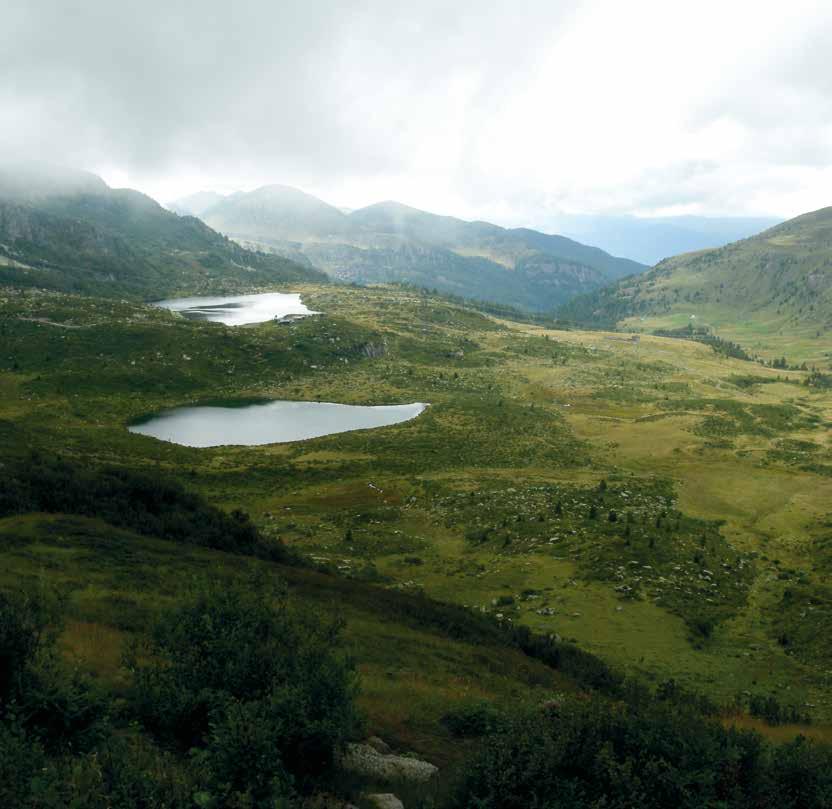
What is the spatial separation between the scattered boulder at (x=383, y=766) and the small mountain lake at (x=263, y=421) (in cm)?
6609

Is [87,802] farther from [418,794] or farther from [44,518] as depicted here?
[44,518]

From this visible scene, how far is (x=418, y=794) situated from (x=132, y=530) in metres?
27.2

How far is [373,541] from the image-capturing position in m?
45.0

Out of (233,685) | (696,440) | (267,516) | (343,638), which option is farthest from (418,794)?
(696,440)

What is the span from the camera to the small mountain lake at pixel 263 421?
261 ft

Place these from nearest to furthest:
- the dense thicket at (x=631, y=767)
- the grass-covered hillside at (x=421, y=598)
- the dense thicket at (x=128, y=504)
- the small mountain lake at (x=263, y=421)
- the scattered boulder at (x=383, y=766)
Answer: the dense thicket at (x=631, y=767) < the grass-covered hillside at (x=421, y=598) < the scattered boulder at (x=383, y=766) < the dense thicket at (x=128, y=504) < the small mountain lake at (x=263, y=421)

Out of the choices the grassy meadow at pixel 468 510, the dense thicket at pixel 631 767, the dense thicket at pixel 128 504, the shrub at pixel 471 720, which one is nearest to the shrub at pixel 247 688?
the dense thicket at pixel 631 767

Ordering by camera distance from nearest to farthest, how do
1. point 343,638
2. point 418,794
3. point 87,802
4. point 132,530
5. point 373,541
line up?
point 87,802
point 418,794
point 343,638
point 132,530
point 373,541

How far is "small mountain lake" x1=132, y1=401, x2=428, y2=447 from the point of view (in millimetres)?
79562

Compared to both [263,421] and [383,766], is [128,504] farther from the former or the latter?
[263,421]

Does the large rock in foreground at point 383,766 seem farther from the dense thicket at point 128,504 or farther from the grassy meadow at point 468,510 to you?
the dense thicket at point 128,504

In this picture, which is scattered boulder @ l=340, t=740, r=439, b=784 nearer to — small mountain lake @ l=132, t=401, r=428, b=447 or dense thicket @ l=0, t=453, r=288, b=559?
dense thicket @ l=0, t=453, r=288, b=559

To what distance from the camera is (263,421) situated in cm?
9025

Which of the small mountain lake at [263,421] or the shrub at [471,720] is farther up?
the shrub at [471,720]
